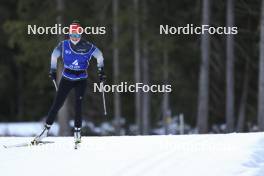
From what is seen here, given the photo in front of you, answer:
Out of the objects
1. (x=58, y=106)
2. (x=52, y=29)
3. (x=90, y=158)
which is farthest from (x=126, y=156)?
(x=52, y=29)

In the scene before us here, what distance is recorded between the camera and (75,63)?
1077 centimetres

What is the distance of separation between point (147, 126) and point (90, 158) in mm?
18804

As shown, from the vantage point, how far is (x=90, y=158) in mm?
10117

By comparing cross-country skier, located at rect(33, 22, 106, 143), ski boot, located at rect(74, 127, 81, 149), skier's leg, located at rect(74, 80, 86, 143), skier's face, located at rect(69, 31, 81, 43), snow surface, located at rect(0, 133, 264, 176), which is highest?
skier's face, located at rect(69, 31, 81, 43)

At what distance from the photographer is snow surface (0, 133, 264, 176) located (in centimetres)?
899

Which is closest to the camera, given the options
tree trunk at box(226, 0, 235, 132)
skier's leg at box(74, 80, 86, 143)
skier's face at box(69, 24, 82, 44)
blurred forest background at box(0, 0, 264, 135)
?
skier's face at box(69, 24, 82, 44)

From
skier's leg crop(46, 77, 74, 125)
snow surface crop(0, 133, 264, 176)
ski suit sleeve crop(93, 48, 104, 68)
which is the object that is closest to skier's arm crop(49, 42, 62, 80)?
skier's leg crop(46, 77, 74, 125)

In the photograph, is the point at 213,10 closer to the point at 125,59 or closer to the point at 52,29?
the point at 125,59

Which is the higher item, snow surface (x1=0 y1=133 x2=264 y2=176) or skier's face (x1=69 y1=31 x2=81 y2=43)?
skier's face (x1=69 y1=31 x2=81 y2=43)

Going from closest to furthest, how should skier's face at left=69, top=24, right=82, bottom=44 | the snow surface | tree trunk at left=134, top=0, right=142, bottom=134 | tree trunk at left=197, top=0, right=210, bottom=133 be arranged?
the snow surface
skier's face at left=69, top=24, right=82, bottom=44
tree trunk at left=197, top=0, right=210, bottom=133
tree trunk at left=134, top=0, right=142, bottom=134

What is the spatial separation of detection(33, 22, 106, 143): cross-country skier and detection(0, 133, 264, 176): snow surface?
2.62 ft

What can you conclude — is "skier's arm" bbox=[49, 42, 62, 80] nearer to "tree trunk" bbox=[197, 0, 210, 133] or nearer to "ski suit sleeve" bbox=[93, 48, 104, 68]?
"ski suit sleeve" bbox=[93, 48, 104, 68]

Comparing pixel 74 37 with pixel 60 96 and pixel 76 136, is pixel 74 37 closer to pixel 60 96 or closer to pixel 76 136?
pixel 60 96

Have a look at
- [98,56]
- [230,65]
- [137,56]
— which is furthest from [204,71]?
[98,56]
